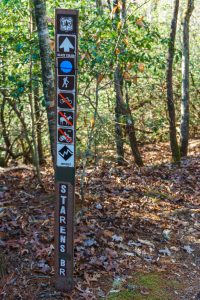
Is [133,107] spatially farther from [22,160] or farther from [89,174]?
[89,174]

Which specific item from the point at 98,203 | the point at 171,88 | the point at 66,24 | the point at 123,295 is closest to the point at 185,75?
the point at 171,88

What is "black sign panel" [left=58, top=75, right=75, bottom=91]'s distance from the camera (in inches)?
157

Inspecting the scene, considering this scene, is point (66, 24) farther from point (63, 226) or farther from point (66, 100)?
point (63, 226)

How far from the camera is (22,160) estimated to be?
14.0 meters

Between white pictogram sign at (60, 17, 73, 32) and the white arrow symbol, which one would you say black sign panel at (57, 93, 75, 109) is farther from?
white pictogram sign at (60, 17, 73, 32)

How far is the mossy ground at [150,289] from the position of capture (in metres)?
4.82

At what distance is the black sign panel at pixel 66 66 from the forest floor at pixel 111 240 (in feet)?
8.08

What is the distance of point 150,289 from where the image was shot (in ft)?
16.6

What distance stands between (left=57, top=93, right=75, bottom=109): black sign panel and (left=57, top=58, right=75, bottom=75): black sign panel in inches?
8.9

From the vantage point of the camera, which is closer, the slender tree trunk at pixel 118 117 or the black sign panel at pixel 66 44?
the black sign panel at pixel 66 44

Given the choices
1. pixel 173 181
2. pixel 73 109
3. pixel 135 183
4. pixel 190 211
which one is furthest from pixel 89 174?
pixel 73 109

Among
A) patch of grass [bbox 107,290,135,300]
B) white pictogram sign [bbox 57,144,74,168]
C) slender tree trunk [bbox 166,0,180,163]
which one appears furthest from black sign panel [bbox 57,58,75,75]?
slender tree trunk [bbox 166,0,180,163]

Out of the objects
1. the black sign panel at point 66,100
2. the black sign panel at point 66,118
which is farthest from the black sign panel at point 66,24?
the black sign panel at point 66,118

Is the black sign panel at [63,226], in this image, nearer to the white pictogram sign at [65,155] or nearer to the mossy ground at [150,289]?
the white pictogram sign at [65,155]
